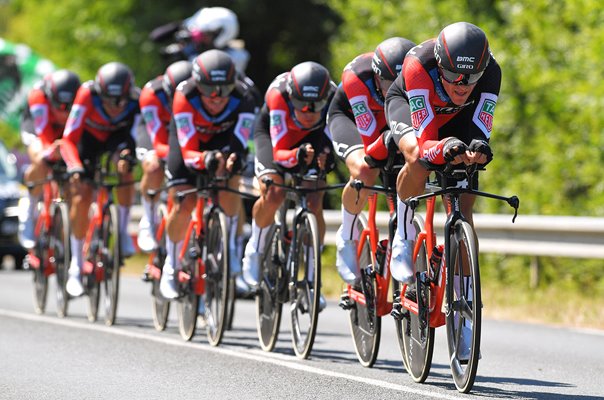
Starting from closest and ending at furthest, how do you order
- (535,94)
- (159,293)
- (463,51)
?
(463,51) < (159,293) < (535,94)

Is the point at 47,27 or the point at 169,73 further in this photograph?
the point at 47,27

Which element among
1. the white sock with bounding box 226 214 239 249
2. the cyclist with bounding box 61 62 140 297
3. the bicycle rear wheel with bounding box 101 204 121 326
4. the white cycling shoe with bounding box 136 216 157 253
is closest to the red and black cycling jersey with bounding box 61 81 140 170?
the cyclist with bounding box 61 62 140 297

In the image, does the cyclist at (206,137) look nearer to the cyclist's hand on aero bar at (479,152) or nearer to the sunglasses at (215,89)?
the sunglasses at (215,89)

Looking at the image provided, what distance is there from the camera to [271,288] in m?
10.9

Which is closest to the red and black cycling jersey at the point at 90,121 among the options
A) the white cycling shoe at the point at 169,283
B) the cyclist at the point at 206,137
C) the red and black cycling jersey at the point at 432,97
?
the cyclist at the point at 206,137

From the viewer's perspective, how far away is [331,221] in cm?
1858

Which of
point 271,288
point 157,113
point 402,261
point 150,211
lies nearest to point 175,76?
point 157,113

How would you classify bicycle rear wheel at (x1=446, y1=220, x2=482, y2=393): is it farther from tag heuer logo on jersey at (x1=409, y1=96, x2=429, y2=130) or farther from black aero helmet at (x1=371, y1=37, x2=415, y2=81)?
black aero helmet at (x1=371, y1=37, x2=415, y2=81)

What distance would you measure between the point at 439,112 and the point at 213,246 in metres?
3.53

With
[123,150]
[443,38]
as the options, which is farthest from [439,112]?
[123,150]

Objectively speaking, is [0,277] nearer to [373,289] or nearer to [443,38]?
[373,289]

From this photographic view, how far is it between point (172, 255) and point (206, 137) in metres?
1.00

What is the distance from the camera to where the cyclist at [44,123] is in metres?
14.6

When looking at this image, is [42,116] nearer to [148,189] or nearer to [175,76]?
[148,189]
